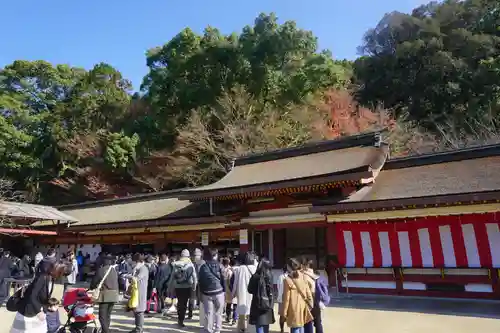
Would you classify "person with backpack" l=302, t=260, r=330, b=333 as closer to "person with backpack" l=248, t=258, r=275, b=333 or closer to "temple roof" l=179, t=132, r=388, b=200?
"person with backpack" l=248, t=258, r=275, b=333

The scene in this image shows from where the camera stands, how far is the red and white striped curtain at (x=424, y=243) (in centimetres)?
1112

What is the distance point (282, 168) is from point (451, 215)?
6720mm

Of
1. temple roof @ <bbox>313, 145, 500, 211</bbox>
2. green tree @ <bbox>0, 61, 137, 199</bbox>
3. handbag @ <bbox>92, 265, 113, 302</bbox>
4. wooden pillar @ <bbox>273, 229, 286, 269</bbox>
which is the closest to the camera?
handbag @ <bbox>92, 265, 113, 302</bbox>

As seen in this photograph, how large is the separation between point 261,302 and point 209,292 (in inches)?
53.6

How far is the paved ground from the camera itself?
332 inches

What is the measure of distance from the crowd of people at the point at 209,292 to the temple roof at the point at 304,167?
4.36 m

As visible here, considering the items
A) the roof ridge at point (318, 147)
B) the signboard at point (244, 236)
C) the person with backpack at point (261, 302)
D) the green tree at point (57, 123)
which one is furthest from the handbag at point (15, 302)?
the green tree at point (57, 123)

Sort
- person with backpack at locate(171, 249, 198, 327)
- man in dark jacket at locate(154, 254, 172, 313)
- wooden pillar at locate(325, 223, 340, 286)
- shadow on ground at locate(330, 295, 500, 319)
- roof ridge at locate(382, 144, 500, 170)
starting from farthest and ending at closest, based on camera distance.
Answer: wooden pillar at locate(325, 223, 340, 286), roof ridge at locate(382, 144, 500, 170), man in dark jacket at locate(154, 254, 172, 313), shadow on ground at locate(330, 295, 500, 319), person with backpack at locate(171, 249, 198, 327)

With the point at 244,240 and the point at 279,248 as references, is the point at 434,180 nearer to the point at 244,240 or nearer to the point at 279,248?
the point at 279,248

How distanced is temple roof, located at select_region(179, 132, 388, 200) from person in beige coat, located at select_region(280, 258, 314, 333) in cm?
621

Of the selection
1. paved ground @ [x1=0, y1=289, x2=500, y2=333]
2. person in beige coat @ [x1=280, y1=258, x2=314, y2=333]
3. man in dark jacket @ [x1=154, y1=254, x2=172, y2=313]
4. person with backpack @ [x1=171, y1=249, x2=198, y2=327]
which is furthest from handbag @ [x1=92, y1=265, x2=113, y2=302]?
person in beige coat @ [x1=280, y1=258, x2=314, y2=333]

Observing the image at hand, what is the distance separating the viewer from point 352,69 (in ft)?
126

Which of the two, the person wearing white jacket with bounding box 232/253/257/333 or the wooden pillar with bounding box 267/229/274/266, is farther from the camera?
the wooden pillar with bounding box 267/229/274/266

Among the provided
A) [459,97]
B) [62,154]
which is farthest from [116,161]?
[459,97]
